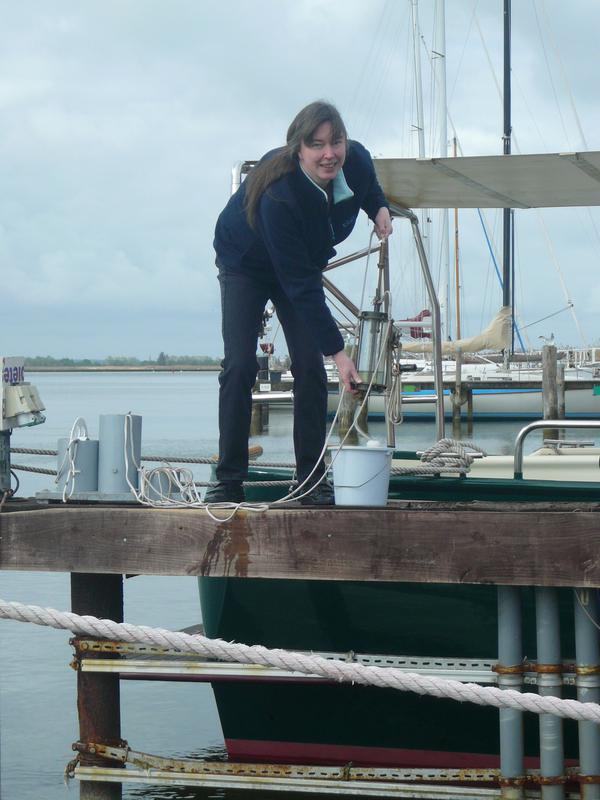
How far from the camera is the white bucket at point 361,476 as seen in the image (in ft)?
14.0

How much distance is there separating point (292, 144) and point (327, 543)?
1.55 metres

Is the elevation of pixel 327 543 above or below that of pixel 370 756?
above

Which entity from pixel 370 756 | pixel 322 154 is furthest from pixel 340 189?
pixel 370 756

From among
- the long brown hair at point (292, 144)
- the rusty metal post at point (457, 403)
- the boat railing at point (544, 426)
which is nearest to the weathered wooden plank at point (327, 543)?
the boat railing at point (544, 426)

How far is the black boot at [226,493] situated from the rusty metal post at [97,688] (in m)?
0.49

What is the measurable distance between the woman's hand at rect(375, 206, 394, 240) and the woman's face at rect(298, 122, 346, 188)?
577 millimetres

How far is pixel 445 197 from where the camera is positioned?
661cm

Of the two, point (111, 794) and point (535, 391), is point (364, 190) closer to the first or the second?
point (111, 794)

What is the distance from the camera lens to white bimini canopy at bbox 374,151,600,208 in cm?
587

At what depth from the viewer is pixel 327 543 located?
12.8 feet

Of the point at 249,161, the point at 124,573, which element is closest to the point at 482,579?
the point at 124,573

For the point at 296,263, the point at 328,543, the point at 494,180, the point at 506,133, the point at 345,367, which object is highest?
the point at 506,133

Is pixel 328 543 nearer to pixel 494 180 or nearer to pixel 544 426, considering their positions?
pixel 544 426

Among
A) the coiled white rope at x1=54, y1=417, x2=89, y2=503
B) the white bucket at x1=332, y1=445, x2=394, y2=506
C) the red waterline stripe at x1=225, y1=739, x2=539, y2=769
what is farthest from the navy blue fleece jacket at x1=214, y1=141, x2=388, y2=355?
the red waterline stripe at x1=225, y1=739, x2=539, y2=769
